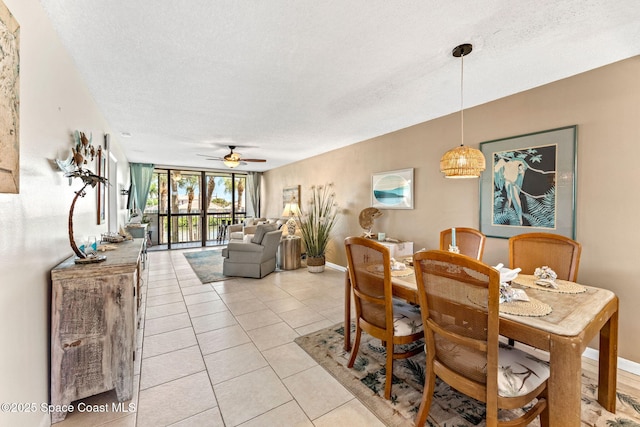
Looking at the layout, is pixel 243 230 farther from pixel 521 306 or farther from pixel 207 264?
pixel 521 306

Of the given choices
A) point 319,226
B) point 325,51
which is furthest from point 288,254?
point 325,51

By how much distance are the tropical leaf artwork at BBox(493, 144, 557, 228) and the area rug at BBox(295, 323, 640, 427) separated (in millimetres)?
1387

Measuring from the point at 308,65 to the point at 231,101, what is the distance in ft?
3.89

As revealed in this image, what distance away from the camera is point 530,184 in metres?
2.63

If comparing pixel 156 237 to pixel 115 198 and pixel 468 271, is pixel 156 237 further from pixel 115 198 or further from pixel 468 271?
pixel 468 271

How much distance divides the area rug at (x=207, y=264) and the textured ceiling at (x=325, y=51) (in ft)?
8.93

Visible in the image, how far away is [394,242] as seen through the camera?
3.87 meters

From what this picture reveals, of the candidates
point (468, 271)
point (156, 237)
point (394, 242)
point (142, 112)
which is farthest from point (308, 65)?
point (156, 237)

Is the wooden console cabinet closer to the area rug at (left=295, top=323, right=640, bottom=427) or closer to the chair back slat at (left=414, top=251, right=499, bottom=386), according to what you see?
the area rug at (left=295, top=323, right=640, bottom=427)

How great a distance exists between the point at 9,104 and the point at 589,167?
12.6 ft

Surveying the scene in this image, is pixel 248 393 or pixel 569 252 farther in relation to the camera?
pixel 569 252

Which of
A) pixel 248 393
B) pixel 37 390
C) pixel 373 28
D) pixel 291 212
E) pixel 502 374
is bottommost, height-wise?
pixel 248 393

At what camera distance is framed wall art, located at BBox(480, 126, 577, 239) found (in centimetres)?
240

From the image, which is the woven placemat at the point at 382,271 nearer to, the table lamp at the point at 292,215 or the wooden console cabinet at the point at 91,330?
the wooden console cabinet at the point at 91,330
